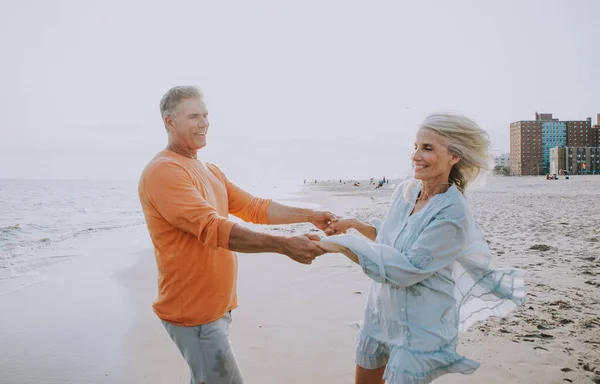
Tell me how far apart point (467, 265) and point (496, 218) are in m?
Answer: 14.2

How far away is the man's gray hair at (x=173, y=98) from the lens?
3.11 meters

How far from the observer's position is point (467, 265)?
263 centimetres

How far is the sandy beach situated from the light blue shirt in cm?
61

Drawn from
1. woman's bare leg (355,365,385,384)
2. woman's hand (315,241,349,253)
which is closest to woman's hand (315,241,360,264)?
woman's hand (315,241,349,253)

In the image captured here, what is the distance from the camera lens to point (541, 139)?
14012 cm

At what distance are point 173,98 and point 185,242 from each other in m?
1.11

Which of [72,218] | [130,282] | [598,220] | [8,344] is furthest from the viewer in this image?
[72,218]

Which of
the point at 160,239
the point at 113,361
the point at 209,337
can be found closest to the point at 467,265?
the point at 209,337

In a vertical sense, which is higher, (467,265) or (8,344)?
(467,265)

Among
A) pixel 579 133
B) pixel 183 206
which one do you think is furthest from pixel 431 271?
pixel 579 133

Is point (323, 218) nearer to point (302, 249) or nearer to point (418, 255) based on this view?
point (302, 249)

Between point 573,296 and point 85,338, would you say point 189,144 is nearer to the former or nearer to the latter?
point 85,338

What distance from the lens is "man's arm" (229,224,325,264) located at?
2668 millimetres

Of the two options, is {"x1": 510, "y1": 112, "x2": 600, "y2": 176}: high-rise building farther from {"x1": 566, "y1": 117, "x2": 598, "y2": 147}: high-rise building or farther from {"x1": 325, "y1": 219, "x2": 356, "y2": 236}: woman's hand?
{"x1": 325, "y1": 219, "x2": 356, "y2": 236}: woman's hand
